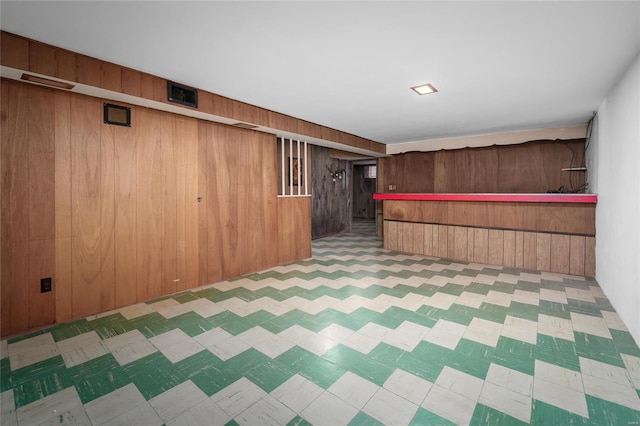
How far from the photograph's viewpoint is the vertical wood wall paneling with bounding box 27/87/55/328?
290 cm

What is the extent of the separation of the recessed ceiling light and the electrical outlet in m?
4.60

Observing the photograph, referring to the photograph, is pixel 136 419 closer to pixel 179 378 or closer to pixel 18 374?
pixel 179 378

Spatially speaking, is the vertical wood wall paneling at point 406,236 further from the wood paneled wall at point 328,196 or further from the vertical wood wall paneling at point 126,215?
the vertical wood wall paneling at point 126,215

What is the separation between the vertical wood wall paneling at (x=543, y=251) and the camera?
501 centimetres

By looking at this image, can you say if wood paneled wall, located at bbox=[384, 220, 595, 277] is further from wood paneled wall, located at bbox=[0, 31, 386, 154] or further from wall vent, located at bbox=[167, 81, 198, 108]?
wall vent, located at bbox=[167, 81, 198, 108]

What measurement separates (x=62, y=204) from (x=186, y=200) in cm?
132

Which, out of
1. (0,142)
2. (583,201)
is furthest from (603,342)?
(0,142)

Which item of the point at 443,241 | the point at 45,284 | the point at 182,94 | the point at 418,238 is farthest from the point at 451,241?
the point at 45,284

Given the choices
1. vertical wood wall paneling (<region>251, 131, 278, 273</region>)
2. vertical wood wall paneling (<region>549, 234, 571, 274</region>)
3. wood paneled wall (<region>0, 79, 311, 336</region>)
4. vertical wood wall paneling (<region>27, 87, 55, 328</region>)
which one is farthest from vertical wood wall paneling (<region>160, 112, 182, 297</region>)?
vertical wood wall paneling (<region>549, 234, 571, 274</region>)

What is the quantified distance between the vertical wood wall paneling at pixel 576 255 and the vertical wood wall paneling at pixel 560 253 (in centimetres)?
4

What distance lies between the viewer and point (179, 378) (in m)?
2.19

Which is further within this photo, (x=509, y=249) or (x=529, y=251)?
(x=509, y=249)

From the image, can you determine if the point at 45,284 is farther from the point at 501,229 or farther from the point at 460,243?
the point at 501,229

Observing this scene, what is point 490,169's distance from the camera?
6918 mm
